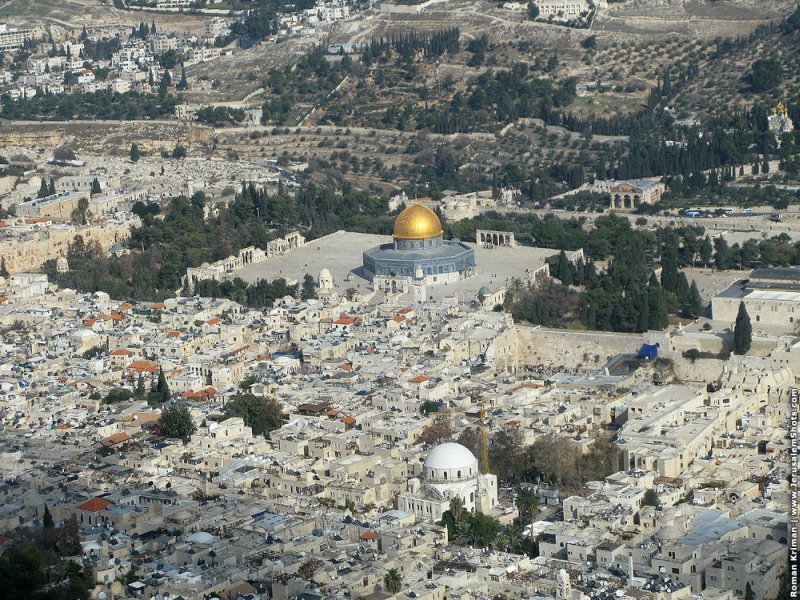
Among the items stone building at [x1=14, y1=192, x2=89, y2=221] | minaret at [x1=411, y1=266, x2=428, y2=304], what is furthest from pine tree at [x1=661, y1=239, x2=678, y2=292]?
stone building at [x1=14, y1=192, x2=89, y2=221]

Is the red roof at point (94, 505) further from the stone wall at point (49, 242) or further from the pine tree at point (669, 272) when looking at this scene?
the stone wall at point (49, 242)

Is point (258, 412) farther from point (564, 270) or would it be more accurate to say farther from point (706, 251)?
point (706, 251)

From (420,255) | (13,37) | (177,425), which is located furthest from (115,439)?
(13,37)

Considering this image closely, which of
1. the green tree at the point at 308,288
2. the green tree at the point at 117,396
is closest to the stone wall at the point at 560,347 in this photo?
the green tree at the point at 308,288

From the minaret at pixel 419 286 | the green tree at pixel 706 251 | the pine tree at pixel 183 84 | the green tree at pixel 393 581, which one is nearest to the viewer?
the green tree at pixel 393 581

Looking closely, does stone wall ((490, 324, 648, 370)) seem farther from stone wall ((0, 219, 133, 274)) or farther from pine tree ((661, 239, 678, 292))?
stone wall ((0, 219, 133, 274))

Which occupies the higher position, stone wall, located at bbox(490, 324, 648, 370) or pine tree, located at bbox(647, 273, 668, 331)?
pine tree, located at bbox(647, 273, 668, 331)

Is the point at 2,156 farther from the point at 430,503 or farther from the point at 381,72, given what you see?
the point at 430,503
